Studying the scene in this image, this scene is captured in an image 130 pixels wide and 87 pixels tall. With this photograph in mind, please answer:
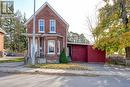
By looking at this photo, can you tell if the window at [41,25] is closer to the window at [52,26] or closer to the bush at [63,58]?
the window at [52,26]

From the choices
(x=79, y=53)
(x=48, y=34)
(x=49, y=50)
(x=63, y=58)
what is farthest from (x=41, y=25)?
(x=79, y=53)

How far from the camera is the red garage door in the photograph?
4825 cm

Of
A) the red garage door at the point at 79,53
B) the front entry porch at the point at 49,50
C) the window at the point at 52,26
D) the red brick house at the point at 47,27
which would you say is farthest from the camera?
the red garage door at the point at 79,53

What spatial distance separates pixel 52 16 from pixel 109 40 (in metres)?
9.12

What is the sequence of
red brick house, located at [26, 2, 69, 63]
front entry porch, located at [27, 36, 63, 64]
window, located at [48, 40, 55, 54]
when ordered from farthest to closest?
red brick house, located at [26, 2, 69, 63] → window, located at [48, 40, 55, 54] → front entry porch, located at [27, 36, 63, 64]

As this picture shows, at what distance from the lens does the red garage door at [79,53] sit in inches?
1900

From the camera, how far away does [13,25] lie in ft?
311

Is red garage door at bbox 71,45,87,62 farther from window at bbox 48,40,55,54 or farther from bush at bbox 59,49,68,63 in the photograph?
window at bbox 48,40,55,54

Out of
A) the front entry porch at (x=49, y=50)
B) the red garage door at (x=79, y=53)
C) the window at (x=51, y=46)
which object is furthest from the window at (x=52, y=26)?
the red garage door at (x=79, y=53)

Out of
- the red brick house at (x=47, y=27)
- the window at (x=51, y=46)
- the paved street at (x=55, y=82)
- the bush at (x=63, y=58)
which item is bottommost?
the paved street at (x=55, y=82)

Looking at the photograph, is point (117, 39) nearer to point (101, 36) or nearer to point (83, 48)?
point (101, 36)

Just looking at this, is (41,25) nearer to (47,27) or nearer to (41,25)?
(41,25)

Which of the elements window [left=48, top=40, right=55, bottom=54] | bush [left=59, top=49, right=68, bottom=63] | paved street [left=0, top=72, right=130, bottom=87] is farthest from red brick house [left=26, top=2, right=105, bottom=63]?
paved street [left=0, top=72, right=130, bottom=87]

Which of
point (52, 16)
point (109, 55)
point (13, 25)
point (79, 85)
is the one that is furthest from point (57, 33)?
point (13, 25)
